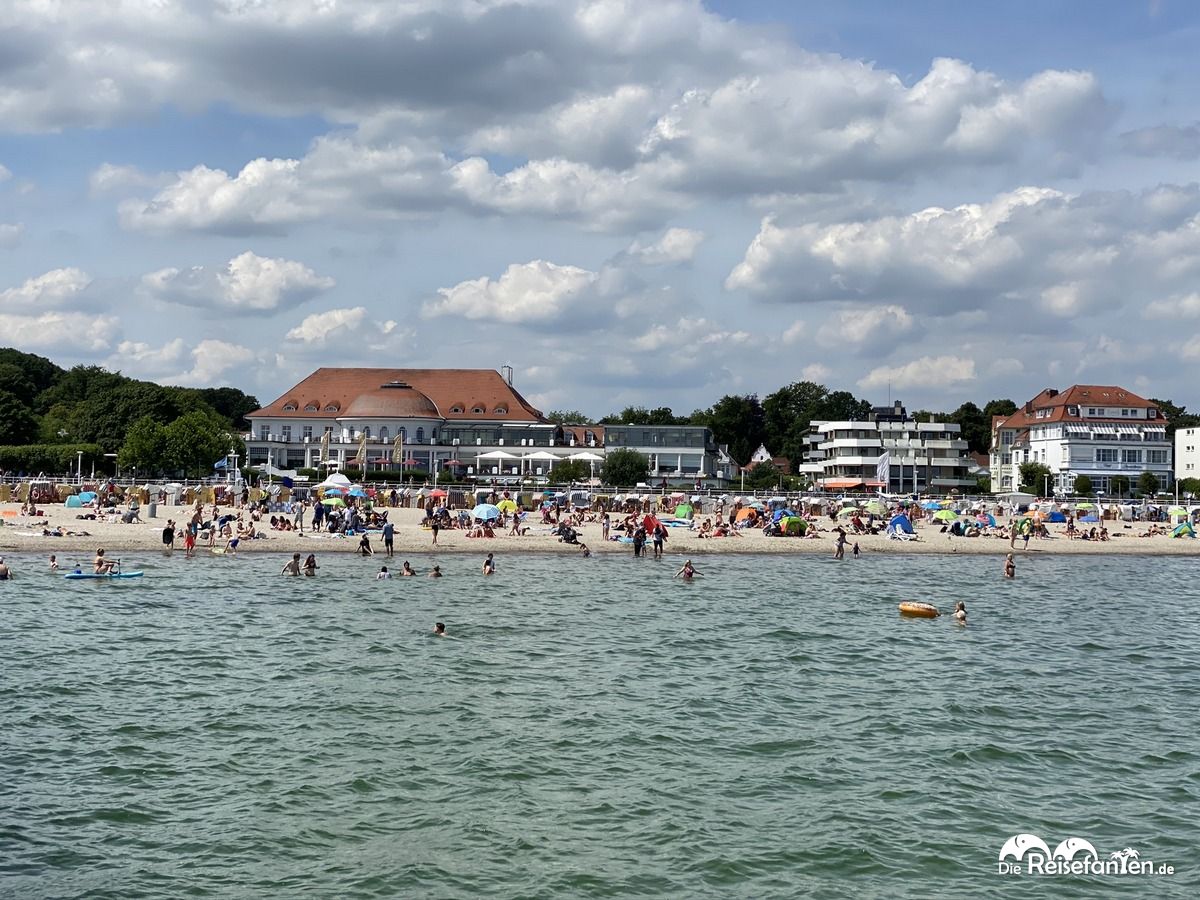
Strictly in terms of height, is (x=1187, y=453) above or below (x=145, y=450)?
above

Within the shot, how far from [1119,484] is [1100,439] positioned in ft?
14.7

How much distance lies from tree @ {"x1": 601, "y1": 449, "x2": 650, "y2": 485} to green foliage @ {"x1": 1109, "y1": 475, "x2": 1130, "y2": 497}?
3567cm

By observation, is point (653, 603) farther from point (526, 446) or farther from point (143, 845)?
point (526, 446)

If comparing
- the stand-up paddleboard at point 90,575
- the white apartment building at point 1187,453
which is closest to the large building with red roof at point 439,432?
the white apartment building at point 1187,453

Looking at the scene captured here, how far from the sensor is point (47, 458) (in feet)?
252

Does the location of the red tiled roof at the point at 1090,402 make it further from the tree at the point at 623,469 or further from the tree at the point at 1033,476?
the tree at the point at 623,469

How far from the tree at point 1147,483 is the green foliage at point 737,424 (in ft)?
126

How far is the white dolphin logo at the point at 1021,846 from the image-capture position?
1308 cm

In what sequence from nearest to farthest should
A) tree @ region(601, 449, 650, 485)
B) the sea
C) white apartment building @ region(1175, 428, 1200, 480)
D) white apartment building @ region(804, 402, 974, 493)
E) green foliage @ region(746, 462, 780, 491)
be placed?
the sea, tree @ region(601, 449, 650, 485), green foliage @ region(746, 462, 780, 491), white apartment building @ region(804, 402, 974, 493), white apartment building @ region(1175, 428, 1200, 480)

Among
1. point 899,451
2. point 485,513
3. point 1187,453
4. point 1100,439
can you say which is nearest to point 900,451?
point 899,451

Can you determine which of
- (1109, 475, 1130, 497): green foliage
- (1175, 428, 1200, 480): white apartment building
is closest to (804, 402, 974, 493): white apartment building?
(1109, 475, 1130, 497): green foliage

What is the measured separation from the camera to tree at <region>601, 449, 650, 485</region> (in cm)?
7862

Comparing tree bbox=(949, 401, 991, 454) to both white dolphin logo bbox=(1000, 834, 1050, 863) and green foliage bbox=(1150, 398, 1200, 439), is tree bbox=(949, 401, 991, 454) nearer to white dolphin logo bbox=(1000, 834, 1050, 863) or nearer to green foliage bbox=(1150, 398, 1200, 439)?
green foliage bbox=(1150, 398, 1200, 439)

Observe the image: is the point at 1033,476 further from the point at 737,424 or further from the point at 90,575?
the point at 90,575
